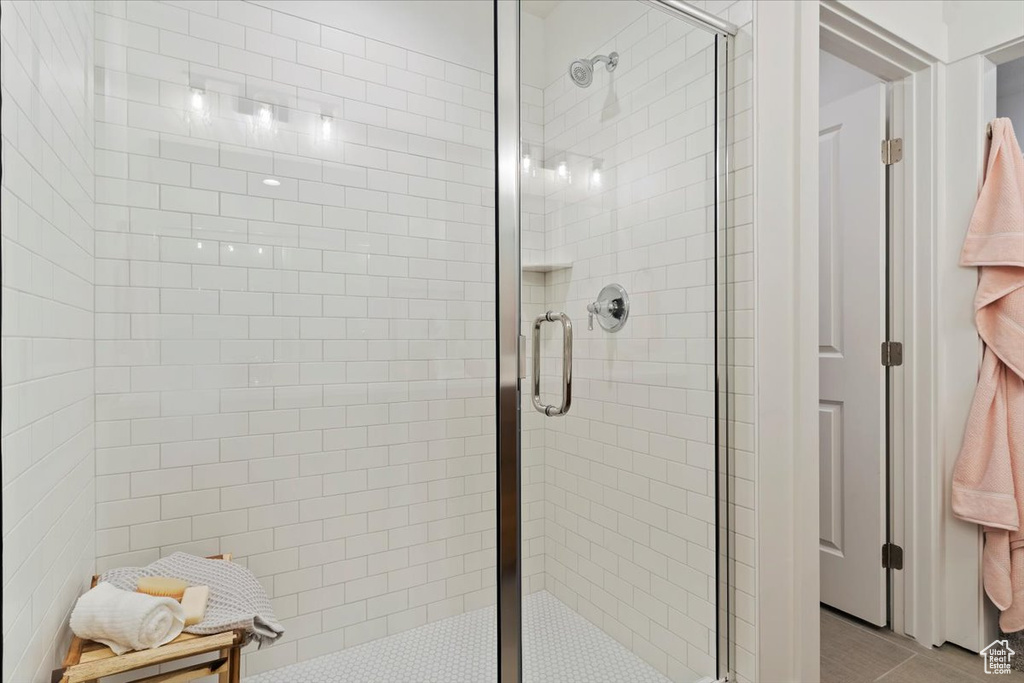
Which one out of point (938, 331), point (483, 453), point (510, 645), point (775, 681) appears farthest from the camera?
point (483, 453)

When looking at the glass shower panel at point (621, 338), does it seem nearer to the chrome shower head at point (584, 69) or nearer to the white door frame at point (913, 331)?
the chrome shower head at point (584, 69)

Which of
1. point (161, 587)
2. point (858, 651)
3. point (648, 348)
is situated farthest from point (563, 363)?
point (858, 651)

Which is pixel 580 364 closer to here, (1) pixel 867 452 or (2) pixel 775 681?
(2) pixel 775 681

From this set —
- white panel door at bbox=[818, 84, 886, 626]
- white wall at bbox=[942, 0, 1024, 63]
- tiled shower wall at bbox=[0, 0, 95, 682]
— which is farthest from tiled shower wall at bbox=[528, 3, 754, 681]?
tiled shower wall at bbox=[0, 0, 95, 682]

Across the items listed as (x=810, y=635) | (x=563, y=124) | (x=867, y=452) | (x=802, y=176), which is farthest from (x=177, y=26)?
(x=867, y=452)

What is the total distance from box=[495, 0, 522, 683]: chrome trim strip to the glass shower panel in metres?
0.02

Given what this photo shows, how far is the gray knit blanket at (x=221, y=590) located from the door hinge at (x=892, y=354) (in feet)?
6.81

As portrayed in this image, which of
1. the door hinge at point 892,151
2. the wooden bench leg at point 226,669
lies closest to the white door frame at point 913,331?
the door hinge at point 892,151

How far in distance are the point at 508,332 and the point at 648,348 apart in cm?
43

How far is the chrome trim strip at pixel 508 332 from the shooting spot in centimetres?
123

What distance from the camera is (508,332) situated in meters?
1.23

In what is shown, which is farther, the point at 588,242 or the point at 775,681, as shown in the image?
the point at 775,681

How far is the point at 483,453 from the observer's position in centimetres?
193

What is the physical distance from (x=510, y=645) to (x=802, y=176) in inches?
55.9
